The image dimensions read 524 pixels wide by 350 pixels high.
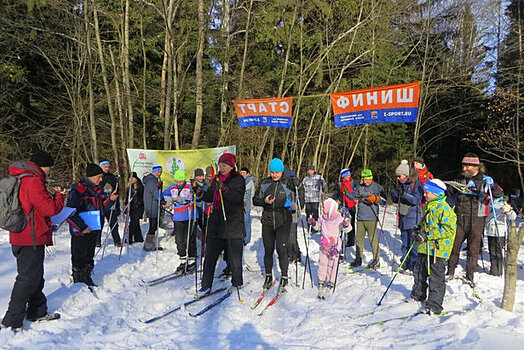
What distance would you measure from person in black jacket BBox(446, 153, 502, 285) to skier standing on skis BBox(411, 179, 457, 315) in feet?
4.58

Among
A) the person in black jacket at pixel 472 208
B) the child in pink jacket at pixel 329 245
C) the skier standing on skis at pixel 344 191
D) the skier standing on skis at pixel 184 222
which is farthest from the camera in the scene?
the skier standing on skis at pixel 344 191

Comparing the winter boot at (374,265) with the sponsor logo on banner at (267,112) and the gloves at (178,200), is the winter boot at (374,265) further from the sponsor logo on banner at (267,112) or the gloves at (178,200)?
the sponsor logo on banner at (267,112)

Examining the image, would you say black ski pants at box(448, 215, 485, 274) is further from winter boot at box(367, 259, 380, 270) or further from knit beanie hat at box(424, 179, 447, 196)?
knit beanie hat at box(424, 179, 447, 196)

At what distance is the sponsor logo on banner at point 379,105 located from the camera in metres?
8.99

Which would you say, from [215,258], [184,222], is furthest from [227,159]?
[184,222]

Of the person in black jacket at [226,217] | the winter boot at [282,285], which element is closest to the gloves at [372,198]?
the winter boot at [282,285]

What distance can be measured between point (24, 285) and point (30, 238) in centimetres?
47

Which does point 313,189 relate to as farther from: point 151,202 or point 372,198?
point 151,202

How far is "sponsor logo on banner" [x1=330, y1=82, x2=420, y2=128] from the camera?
899cm

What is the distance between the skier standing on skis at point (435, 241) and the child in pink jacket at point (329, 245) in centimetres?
123

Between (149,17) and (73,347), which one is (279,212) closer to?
(73,347)

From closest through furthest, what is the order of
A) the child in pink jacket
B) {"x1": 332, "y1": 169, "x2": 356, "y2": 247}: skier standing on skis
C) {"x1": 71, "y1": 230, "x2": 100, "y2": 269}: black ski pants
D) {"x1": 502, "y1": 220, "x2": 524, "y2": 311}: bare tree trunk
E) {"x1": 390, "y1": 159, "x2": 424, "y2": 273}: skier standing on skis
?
1. {"x1": 502, "y1": 220, "x2": 524, "y2": 311}: bare tree trunk
2. {"x1": 71, "y1": 230, "x2": 100, "y2": 269}: black ski pants
3. the child in pink jacket
4. {"x1": 390, "y1": 159, "x2": 424, "y2": 273}: skier standing on skis
5. {"x1": 332, "y1": 169, "x2": 356, "y2": 247}: skier standing on skis

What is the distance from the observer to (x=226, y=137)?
17.5 m

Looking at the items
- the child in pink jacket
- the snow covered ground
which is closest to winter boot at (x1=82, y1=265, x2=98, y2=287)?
the snow covered ground
